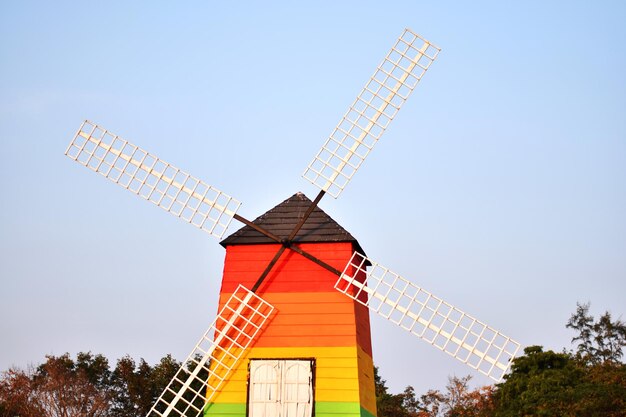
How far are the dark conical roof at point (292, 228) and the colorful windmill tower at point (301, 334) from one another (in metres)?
0.02

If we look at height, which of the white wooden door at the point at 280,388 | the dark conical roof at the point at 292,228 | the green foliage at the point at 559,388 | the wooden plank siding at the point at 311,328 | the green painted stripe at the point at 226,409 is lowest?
the green painted stripe at the point at 226,409

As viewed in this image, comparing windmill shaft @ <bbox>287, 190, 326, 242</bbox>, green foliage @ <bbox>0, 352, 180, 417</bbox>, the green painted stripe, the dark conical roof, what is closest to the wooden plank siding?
the green painted stripe

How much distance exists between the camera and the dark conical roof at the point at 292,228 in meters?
15.2

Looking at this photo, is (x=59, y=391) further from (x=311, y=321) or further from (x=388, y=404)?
(x=311, y=321)

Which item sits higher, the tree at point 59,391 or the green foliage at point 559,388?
the green foliage at point 559,388

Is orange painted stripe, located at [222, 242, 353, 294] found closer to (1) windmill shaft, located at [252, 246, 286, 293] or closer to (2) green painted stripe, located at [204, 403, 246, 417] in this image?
(1) windmill shaft, located at [252, 246, 286, 293]

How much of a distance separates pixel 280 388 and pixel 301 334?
1.06 meters

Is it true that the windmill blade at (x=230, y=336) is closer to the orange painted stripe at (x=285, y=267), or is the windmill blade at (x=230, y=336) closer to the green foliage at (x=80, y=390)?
the orange painted stripe at (x=285, y=267)

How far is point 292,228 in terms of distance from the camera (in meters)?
15.5

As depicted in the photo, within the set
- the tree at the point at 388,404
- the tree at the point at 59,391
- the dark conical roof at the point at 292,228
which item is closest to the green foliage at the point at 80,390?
the tree at the point at 59,391

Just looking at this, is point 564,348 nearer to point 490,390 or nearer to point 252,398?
point 490,390

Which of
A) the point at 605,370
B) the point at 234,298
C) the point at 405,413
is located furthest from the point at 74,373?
the point at 234,298

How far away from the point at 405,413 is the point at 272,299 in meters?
27.7

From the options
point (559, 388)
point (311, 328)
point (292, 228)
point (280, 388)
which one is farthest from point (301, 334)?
point (559, 388)
